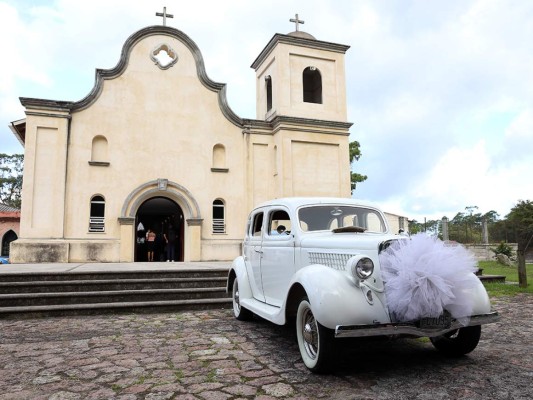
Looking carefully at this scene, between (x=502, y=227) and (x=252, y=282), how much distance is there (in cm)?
4366

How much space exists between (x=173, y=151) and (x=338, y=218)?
35.8ft

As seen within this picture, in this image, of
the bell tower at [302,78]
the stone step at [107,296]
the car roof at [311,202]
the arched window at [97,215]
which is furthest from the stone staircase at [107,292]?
the bell tower at [302,78]

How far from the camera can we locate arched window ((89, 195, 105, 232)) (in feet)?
45.9

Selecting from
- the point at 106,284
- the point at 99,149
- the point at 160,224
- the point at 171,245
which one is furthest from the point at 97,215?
the point at 160,224

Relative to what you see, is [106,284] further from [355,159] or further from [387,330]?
[355,159]

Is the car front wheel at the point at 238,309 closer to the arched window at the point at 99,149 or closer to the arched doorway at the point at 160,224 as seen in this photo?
the arched doorway at the point at 160,224

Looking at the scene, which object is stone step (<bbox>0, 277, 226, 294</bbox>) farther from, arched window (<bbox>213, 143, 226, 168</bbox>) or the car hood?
arched window (<bbox>213, 143, 226, 168</bbox>)

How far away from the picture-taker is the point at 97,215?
1416 cm

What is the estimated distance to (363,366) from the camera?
3904 mm

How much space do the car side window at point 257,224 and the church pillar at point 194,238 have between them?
28.9 ft

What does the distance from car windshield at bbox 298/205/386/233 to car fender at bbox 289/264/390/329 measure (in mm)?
1238

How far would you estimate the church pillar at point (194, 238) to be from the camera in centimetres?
1457

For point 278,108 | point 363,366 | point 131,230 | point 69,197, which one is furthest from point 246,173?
point 363,366

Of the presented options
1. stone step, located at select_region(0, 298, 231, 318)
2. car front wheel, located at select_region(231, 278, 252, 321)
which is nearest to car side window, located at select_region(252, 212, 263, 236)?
car front wheel, located at select_region(231, 278, 252, 321)
